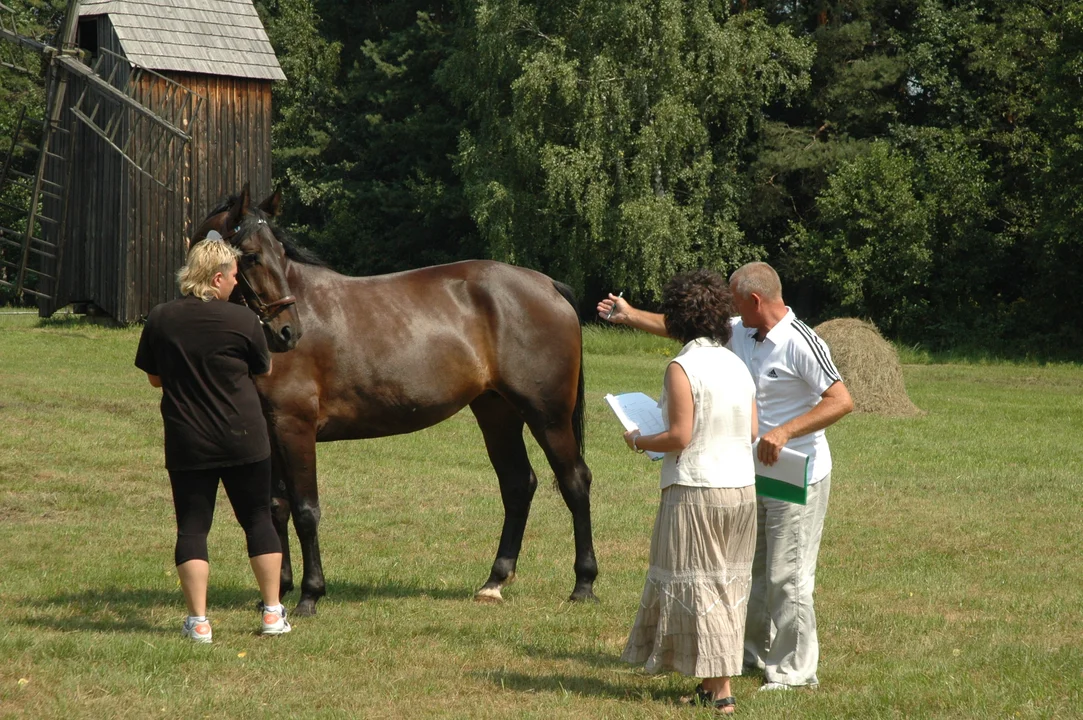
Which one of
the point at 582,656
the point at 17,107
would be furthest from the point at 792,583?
the point at 17,107

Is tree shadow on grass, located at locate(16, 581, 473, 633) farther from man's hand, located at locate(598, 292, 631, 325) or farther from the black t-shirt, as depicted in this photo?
man's hand, located at locate(598, 292, 631, 325)

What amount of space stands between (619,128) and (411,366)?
28455mm

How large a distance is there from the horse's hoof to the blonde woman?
3.10 ft

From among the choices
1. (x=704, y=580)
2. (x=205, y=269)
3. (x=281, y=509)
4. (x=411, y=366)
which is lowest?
(x=281, y=509)

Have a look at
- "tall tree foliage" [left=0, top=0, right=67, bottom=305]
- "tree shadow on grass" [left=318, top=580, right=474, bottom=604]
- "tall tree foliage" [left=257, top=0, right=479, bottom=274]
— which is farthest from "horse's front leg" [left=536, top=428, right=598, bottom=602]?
"tall tree foliage" [left=257, top=0, right=479, bottom=274]

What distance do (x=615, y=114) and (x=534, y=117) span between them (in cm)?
240

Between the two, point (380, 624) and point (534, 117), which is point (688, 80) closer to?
point (534, 117)

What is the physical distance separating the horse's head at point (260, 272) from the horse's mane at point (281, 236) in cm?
6

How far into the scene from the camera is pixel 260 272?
22.9 feet

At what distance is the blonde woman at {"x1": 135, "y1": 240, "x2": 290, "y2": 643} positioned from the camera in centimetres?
593

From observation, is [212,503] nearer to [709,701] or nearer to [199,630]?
[199,630]

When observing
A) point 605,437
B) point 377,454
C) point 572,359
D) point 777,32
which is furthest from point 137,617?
point 777,32

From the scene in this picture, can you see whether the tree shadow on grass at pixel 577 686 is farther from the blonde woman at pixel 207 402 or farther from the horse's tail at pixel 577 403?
the horse's tail at pixel 577 403

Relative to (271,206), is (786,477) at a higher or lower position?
lower
